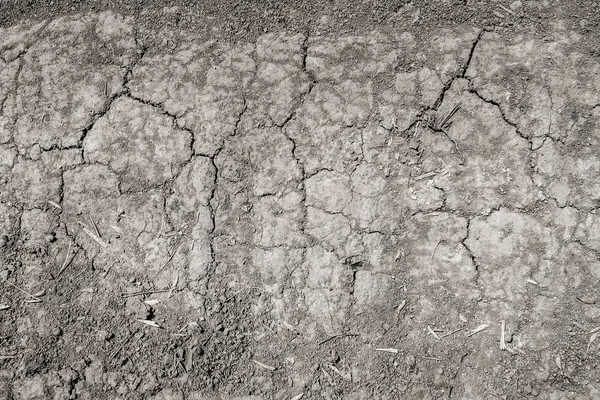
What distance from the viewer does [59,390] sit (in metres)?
2.51

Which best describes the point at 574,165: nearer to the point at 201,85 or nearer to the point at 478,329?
the point at 478,329

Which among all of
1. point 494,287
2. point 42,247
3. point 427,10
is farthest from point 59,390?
point 427,10

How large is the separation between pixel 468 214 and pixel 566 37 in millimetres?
943

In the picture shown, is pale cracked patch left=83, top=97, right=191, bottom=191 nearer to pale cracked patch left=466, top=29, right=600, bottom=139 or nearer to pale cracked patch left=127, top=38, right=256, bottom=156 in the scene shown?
pale cracked patch left=127, top=38, right=256, bottom=156

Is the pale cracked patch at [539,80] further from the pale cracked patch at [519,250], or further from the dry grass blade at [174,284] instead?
the dry grass blade at [174,284]

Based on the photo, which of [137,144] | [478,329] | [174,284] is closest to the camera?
[478,329]

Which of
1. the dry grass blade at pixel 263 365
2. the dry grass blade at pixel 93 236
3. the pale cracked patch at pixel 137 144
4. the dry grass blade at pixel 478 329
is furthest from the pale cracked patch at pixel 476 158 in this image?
→ the dry grass blade at pixel 93 236

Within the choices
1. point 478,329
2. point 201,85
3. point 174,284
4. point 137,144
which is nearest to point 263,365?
point 174,284

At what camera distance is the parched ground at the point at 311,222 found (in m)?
2.47

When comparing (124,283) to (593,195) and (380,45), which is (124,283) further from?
(593,195)

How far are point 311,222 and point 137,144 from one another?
3.03 feet

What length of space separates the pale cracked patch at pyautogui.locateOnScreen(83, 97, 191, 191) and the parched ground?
0.03 feet

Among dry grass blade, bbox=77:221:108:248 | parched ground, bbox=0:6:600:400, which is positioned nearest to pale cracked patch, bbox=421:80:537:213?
parched ground, bbox=0:6:600:400

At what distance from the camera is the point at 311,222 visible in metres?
2.57
